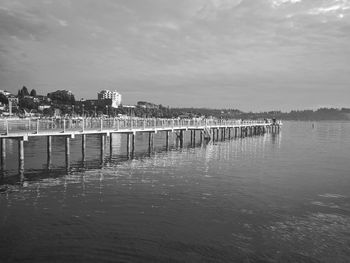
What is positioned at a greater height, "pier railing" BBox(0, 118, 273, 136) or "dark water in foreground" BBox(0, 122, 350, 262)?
"pier railing" BBox(0, 118, 273, 136)

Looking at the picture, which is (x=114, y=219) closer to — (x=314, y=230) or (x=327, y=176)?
(x=314, y=230)

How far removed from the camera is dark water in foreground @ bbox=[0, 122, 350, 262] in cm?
1388

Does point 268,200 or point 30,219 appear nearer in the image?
point 30,219

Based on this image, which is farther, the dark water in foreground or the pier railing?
the pier railing

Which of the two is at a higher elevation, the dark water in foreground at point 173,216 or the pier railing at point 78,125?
the pier railing at point 78,125

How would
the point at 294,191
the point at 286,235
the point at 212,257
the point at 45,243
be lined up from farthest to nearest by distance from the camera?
the point at 294,191 < the point at 286,235 < the point at 45,243 < the point at 212,257

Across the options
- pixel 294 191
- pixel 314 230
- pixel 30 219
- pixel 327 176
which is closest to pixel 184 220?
pixel 314 230

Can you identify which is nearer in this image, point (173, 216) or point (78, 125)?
point (173, 216)

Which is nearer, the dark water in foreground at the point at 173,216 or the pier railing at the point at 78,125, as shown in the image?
the dark water in foreground at the point at 173,216

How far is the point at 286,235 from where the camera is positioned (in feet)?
52.1

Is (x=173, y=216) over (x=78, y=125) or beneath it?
beneath

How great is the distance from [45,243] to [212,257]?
21.6 feet

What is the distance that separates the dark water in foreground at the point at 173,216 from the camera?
13883mm

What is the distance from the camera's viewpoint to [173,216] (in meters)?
18.1
